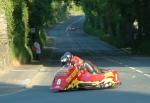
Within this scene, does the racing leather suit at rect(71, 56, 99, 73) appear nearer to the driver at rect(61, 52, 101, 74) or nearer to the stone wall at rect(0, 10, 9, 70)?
the driver at rect(61, 52, 101, 74)

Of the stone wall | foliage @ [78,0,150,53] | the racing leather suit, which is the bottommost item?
foliage @ [78,0,150,53]

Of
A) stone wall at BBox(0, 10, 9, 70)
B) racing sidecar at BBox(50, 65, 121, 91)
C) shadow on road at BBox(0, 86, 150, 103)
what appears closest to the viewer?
shadow on road at BBox(0, 86, 150, 103)

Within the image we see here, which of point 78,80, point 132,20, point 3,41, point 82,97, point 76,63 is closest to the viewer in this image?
point 82,97

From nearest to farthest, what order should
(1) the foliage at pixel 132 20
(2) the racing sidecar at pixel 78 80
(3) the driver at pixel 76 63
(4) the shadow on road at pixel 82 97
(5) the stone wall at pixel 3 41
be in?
(4) the shadow on road at pixel 82 97 < (2) the racing sidecar at pixel 78 80 < (3) the driver at pixel 76 63 < (5) the stone wall at pixel 3 41 < (1) the foliage at pixel 132 20

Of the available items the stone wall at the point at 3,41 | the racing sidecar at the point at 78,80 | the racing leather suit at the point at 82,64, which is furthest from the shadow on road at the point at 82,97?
the stone wall at the point at 3,41

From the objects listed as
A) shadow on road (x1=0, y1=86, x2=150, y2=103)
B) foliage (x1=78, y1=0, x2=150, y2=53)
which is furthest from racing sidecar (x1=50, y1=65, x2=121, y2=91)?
foliage (x1=78, y1=0, x2=150, y2=53)

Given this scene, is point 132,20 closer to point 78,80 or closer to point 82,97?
point 78,80

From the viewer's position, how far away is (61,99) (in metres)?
19.1

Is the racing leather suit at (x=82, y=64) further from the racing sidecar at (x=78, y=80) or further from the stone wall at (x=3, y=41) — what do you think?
the stone wall at (x=3, y=41)

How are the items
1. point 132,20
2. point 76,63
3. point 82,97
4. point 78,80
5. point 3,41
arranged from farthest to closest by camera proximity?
point 132,20, point 3,41, point 76,63, point 78,80, point 82,97

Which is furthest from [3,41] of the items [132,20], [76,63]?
[132,20]

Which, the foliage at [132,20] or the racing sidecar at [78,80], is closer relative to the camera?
the racing sidecar at [78,80]

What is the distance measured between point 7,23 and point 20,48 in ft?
19.0

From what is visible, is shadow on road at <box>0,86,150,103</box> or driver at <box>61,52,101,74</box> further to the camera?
driver at <box>61,52,101,74</box>
